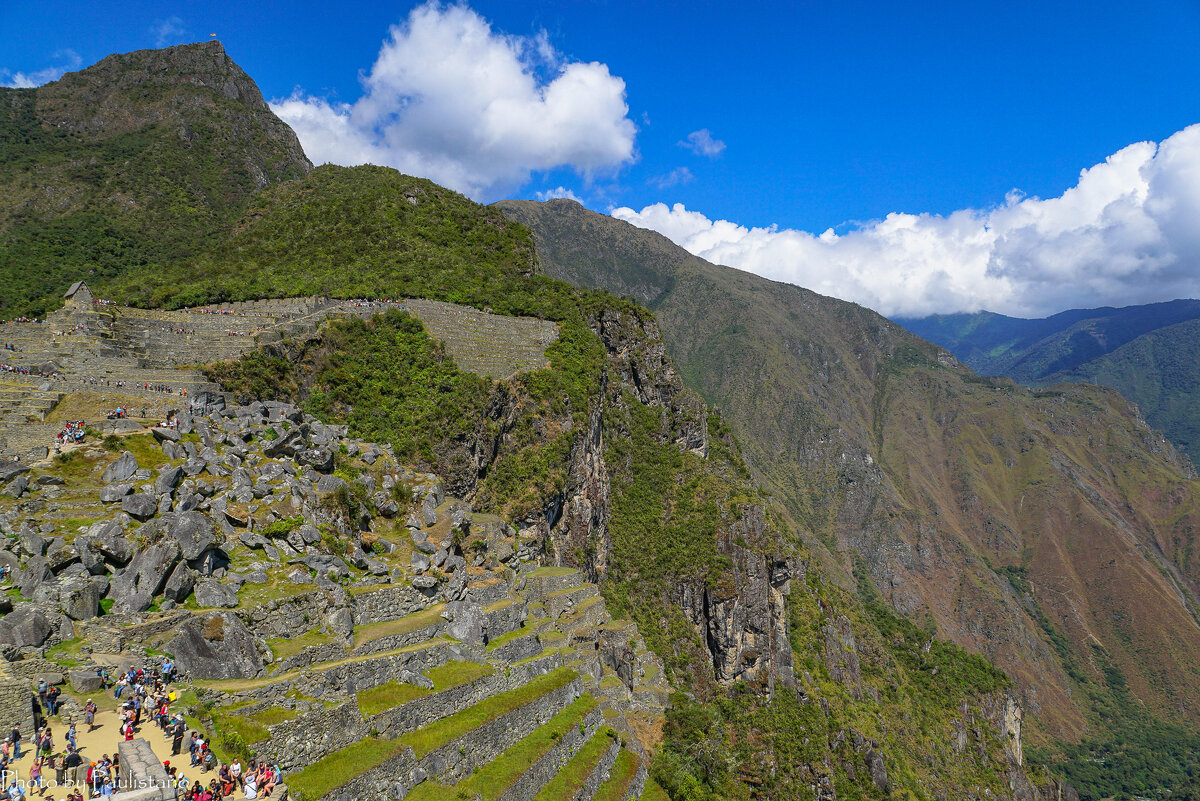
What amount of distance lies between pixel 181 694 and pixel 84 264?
234 ft

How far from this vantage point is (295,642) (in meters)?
18.0

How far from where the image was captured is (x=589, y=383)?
5347 cm

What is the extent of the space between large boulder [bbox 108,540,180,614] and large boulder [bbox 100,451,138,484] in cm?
393

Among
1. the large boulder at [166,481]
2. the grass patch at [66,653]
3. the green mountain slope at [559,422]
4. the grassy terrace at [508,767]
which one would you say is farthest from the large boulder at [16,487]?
the grassy terrace at [508,767]

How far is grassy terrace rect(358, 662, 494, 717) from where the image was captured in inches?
688

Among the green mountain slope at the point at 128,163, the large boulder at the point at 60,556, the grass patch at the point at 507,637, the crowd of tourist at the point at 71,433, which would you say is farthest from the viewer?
the green mountain slope at the point at 128,163

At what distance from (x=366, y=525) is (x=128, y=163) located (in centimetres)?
8742

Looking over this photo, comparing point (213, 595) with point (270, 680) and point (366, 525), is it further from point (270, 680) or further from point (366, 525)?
point (366, 525)

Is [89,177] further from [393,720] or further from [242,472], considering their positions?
[393,720]

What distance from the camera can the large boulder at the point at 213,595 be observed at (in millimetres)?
17391


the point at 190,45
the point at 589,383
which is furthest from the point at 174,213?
the point at 589,383

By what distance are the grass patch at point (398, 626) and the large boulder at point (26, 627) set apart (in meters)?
7.42

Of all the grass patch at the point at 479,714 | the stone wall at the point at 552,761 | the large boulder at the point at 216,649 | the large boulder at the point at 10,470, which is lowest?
the stone wall at the point at 552,761

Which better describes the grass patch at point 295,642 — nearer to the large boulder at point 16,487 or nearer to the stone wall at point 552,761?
the stone wall at point 552,761
